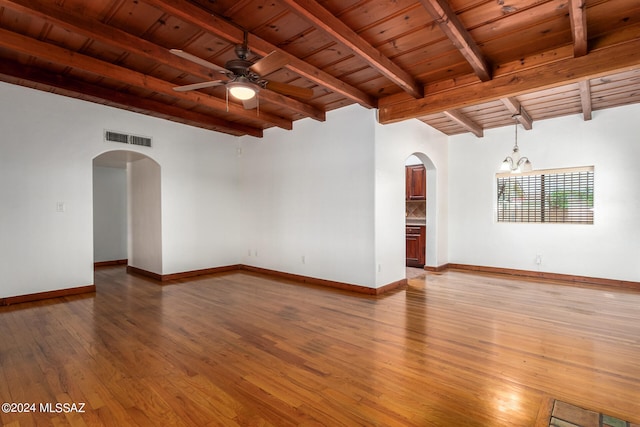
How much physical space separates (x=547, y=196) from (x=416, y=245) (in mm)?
2505

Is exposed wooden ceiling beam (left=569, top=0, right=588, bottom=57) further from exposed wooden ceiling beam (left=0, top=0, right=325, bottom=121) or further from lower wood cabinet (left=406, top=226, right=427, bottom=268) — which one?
lower wood cabinet (left=406, top=226, right=427, bottom=268)

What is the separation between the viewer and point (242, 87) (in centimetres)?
276

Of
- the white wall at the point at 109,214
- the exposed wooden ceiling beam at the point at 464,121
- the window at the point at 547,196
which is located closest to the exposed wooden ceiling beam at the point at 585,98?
the window at the point at 547,196

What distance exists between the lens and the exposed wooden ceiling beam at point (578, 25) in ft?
7.64

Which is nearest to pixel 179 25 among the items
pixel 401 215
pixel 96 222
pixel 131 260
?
pixel 401 215

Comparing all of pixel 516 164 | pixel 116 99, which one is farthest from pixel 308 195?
pixel 516 164

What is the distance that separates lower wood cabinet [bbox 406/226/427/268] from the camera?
22.1 ft

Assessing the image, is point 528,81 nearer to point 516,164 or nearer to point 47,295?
point 516,164

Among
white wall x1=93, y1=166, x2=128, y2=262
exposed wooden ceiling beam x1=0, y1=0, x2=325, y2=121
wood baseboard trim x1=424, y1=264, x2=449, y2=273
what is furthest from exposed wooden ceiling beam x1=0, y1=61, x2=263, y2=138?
wood baseboard trim x1=424, y1=264, x2=449, y2=273

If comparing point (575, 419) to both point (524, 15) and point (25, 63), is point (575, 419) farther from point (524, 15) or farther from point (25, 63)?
point (25, 63)

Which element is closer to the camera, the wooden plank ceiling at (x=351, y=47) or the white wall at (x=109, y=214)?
the wooden plank ceiling at (x=351, y=47)

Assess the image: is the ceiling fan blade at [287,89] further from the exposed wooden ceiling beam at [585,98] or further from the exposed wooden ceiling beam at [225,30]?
the exposed wooden ceiling beam at [585,98]

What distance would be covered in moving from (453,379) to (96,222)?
789cm

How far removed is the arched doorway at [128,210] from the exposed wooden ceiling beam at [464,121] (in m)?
4.93
